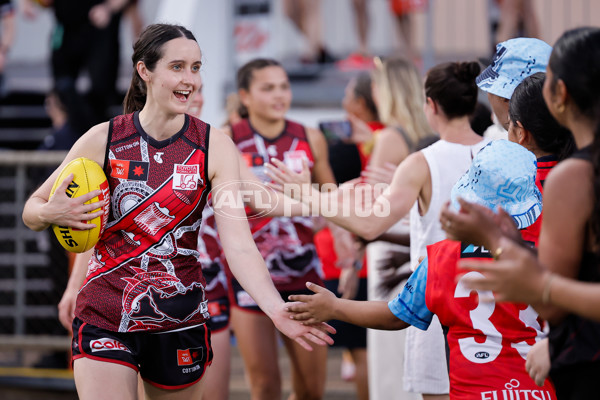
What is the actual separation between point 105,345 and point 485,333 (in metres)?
1.54

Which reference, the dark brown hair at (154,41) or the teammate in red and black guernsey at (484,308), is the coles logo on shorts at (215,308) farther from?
the teammate in red and black guernsey at (484,308)

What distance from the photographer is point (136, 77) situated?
3842 mm

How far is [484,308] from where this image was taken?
121 inches

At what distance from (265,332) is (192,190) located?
2116 mm

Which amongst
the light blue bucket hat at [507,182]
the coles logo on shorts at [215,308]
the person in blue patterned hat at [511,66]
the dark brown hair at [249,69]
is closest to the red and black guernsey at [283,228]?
the dark brown hair at [249,69]

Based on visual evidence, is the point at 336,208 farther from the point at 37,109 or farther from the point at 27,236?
the point at 37,109

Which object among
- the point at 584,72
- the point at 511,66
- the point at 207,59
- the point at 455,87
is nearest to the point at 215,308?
the point at 455,87

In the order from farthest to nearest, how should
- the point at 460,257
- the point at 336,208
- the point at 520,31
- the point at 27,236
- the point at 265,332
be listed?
the point at 520,31 < the point at 27,236 < the point at 265,332 < the point at 336,208 < the point at 460,257

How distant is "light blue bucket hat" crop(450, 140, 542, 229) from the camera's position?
9.50 feet

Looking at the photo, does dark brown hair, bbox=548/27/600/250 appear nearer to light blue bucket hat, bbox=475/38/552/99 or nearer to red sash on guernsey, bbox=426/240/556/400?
red sash on guernsey, bbox=426/240/556/400

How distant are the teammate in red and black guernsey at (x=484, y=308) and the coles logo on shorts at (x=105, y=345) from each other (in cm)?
117

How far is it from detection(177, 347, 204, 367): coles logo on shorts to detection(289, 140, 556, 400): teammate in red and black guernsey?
958 millimetres

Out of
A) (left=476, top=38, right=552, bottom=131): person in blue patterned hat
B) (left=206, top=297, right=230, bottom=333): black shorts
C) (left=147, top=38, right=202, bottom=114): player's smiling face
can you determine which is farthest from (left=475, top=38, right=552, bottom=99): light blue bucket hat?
(left=206, top=297, right=230, bottom=333): black shorts

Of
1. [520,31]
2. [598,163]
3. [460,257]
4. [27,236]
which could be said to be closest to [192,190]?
[460,257]
